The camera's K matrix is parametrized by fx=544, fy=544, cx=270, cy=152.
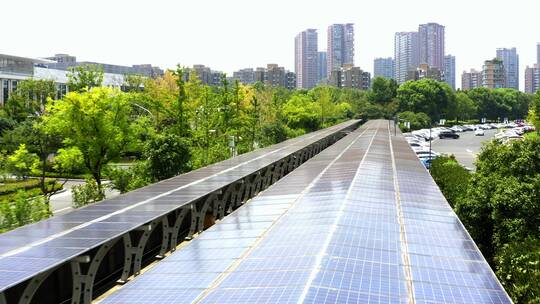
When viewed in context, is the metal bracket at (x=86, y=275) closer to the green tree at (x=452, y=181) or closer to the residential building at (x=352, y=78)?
the green tree at (x=452, y=181)

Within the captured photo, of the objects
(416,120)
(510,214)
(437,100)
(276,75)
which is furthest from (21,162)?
(276,75)

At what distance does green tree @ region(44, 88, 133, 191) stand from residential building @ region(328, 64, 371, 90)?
512ft

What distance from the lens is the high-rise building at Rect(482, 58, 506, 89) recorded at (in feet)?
612

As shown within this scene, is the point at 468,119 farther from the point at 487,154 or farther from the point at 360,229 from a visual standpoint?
the point at 360,229

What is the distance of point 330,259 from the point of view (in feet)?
27.9

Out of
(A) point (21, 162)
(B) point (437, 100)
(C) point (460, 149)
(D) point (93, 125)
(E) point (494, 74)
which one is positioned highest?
(E) point (494, 74)

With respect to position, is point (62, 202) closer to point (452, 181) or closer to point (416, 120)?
point (452, 181)

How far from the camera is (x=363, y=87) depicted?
182 m

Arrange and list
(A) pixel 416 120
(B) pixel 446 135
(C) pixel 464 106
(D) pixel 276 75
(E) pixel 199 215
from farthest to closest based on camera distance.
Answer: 1. (D) pixel 276 75
2. (C) pixel 464 106
3. (A) pixel 416 120
4. (B) pixel 446 135
5. (E) pixel 199 215

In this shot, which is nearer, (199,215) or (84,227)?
(84,227)

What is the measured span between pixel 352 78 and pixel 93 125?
159 meters

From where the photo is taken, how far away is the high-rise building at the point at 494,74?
186 m

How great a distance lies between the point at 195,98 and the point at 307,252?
1431 inches

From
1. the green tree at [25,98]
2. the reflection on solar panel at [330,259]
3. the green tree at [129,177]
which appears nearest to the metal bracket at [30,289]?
the reflection on solar panel at [330,259]
